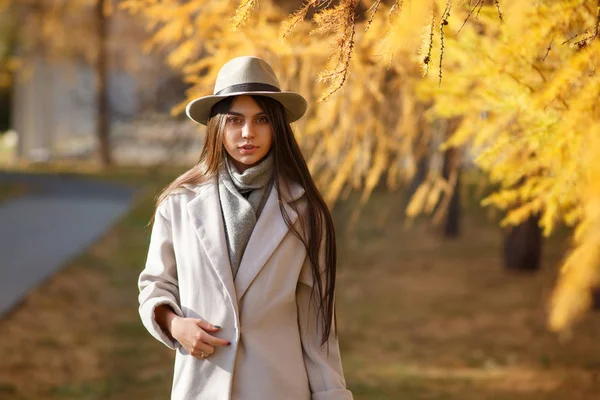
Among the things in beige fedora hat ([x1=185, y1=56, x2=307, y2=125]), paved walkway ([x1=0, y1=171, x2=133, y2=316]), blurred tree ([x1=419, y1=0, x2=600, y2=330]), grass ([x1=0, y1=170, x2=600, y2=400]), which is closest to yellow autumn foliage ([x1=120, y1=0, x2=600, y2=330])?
blurred tree ([x1=419, y1=0, x2=600, y2=330])

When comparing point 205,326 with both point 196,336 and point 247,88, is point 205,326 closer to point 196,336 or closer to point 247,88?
point 196,336

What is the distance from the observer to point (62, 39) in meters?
18.6

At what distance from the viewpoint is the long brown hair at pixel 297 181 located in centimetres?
263

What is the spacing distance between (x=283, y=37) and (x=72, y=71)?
21007mm

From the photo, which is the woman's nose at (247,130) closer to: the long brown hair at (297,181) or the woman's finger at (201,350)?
the long brown hair at (297,181)

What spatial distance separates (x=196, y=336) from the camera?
8.15ft

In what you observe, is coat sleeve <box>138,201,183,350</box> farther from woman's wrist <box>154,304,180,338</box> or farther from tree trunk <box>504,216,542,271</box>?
tree trunk <box>504,216,542,271</box>

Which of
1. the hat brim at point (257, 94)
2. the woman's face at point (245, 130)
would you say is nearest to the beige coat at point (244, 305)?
the woman's face at point (245, 130)

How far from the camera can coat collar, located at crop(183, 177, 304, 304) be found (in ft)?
8.36

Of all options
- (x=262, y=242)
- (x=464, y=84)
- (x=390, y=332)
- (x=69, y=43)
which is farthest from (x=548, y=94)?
(x=69, y=43)

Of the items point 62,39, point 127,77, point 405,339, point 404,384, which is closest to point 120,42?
point 62,39

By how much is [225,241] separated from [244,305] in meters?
0.18

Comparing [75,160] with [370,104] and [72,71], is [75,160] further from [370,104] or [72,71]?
[370,104]

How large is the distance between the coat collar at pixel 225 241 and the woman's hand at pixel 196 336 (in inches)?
3.9
